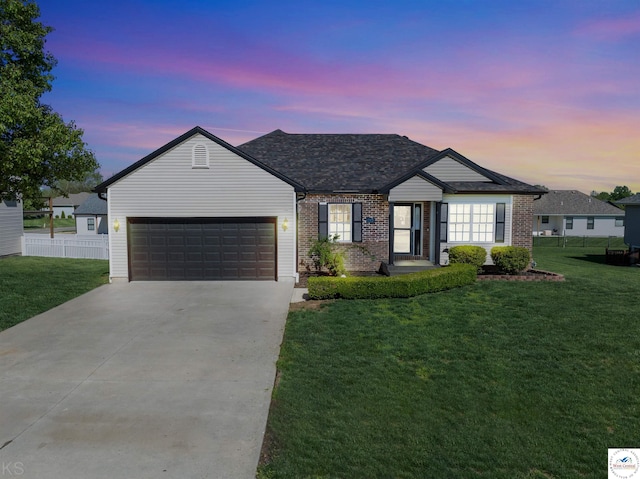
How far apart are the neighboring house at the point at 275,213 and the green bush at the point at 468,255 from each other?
719 millimetres

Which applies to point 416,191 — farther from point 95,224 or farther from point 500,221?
point 95,224

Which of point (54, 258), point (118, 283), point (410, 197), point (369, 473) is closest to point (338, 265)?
point (410, 197)

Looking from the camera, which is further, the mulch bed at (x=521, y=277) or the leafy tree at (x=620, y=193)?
the leafy tree at (x=620, y=193)

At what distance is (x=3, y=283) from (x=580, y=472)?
59.0 ft

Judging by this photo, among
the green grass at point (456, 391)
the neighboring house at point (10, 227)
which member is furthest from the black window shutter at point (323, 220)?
the neighboring house at point (10, 227)

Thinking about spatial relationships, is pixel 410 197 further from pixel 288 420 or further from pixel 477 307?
pixel 288 420

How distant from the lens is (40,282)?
16.1 metres

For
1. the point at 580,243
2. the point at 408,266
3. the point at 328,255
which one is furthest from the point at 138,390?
the point at 580,243

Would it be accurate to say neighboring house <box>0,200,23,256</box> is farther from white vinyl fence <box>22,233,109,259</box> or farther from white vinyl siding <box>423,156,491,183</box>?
white vinyl siding <box>423,156,491,183</box>

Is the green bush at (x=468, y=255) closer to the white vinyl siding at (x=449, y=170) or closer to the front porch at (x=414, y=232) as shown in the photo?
the front porch at (x=414, y=232)

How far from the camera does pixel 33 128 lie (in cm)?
1401

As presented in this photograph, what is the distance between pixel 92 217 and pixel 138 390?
37.5 metres

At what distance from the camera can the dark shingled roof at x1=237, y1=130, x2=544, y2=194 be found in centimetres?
1789

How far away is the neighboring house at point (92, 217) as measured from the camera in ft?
124
